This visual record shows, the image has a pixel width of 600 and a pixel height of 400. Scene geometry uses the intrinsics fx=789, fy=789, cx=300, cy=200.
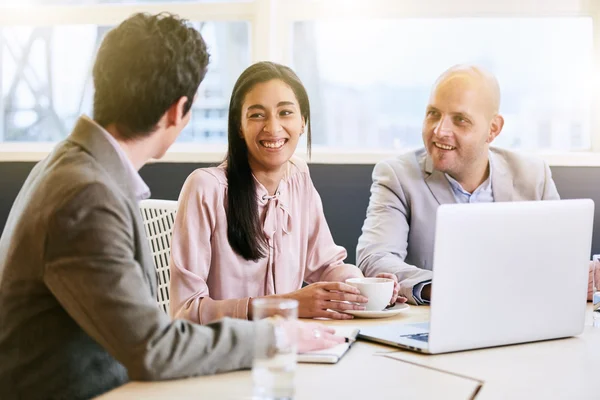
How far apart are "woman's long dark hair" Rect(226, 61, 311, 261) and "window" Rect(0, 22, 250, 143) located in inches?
49.0

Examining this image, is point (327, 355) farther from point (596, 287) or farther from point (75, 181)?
point (596, 287)

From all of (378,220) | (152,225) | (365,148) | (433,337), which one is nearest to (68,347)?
(433,337)

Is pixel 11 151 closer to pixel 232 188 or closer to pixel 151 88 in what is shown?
pixel 232 188

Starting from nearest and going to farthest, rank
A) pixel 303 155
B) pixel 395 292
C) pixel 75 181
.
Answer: pixel 75 181 → pixel 395 292 → pixel 303 155

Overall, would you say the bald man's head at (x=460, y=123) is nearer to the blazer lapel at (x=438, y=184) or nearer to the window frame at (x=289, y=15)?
the blazer lapel at (x=438, y=184)

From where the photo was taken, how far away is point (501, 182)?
99.3 inches

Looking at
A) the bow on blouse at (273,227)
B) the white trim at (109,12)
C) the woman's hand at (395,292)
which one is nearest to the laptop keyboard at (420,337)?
the woman's hand at (395,292)

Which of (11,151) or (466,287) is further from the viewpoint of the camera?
(11,151)

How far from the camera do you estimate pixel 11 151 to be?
135 inches

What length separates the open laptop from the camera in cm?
140

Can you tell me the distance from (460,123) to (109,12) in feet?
5.57

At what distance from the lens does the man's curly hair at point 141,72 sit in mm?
1383

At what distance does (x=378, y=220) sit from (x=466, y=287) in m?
1.03

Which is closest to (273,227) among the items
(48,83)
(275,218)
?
(275,218)
